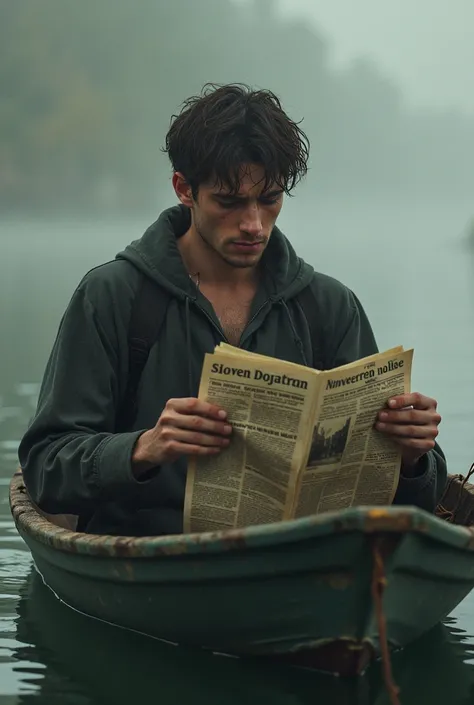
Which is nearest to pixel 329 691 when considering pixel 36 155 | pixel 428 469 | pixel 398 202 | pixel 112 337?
pixel 428 469

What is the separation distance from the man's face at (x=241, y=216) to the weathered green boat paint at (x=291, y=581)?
103 centimetres

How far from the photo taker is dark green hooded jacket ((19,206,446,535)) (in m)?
4.89

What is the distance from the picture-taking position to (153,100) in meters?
102

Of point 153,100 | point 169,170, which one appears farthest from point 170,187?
point 169,170

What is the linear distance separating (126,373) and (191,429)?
2.35 feet

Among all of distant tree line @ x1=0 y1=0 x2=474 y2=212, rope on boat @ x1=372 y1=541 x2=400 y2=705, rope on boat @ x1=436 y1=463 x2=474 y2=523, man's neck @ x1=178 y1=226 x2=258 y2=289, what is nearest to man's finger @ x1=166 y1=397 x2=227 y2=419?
rope on boat @ x1=372 y1=541 x2=400 y2=705

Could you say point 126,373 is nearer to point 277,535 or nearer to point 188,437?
point 188,437

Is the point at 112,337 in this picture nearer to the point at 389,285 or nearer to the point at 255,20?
the point at 389,285

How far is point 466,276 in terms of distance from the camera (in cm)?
3019

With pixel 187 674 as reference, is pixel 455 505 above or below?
above

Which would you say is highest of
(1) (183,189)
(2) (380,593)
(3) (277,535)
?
(1) (183,189)

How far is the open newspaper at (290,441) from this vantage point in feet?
13.9

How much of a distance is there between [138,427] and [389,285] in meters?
21.5

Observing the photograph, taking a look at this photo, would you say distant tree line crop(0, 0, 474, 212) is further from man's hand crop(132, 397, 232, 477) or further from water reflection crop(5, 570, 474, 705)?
man's hand crop(132, 397, 232, 477)
